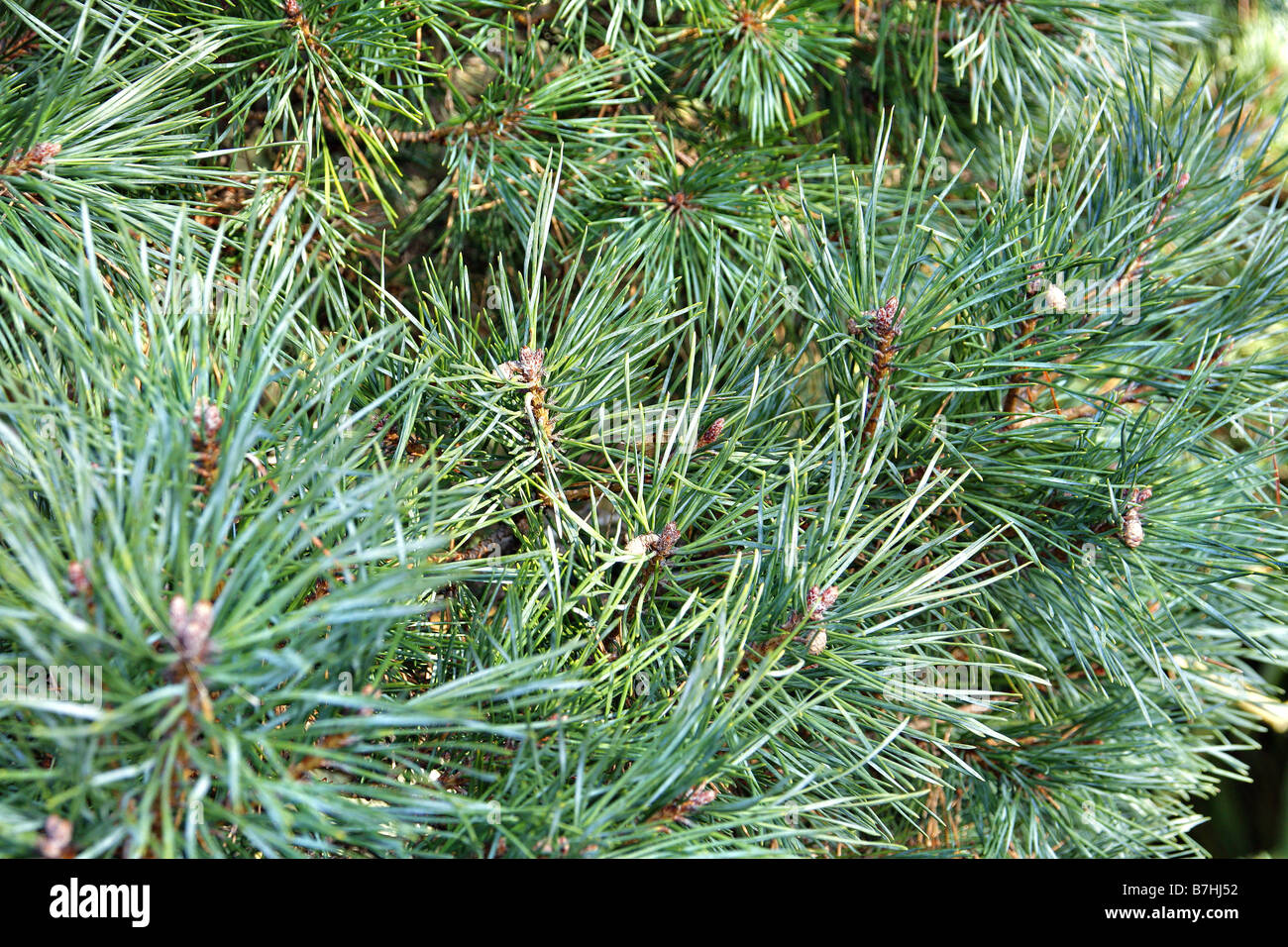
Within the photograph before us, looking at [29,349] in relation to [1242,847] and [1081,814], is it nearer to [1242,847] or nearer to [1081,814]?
[1081,814]

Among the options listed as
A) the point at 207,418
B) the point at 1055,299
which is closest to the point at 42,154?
the point at 207,418

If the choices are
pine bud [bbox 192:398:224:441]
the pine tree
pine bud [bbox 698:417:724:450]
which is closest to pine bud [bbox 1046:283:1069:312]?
the pine tree

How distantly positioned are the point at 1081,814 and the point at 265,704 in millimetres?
351

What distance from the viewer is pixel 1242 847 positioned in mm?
832

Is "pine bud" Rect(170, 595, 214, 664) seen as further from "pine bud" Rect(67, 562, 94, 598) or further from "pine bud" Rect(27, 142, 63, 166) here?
"pine bud" Rect(27, 142, 63, 166)

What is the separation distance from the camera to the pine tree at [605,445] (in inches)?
8.0

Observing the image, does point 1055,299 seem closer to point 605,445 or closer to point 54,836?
point 605,445

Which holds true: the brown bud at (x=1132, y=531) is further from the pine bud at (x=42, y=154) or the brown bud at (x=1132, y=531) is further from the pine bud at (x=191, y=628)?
the pine bud at (x=42, y=154)

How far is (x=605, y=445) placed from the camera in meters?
0.33

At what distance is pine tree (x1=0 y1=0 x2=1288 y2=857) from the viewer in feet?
0.66

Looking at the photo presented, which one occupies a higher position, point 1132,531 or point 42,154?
point 42,154

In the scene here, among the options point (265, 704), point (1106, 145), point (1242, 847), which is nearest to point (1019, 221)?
point (1106, 145)

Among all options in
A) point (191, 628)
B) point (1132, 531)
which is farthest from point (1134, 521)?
point (191, 628)

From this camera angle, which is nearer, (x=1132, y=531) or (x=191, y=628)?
(x=191, y=628)
